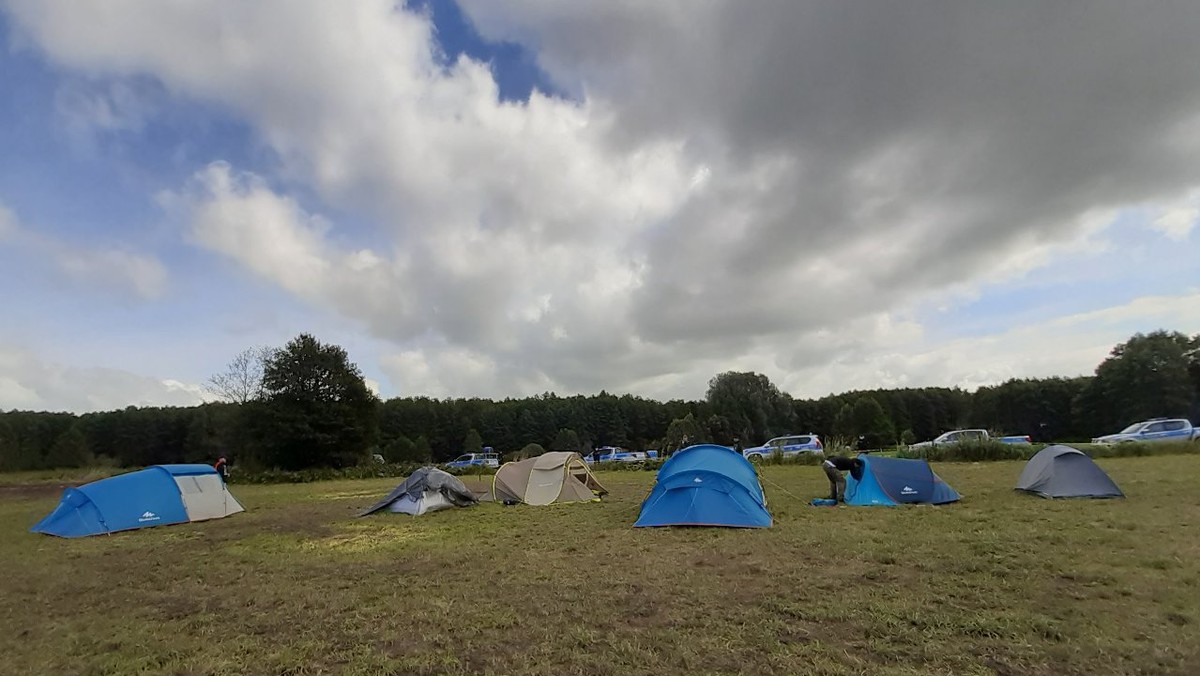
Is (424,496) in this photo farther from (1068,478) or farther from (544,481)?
(1068,478)

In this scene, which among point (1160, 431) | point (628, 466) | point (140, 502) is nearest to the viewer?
point (140, 502)

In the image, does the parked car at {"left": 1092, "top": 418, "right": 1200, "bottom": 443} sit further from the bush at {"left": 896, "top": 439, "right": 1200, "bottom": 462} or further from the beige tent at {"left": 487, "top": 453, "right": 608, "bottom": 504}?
the beige tent at {"left": 487, "top": 453, "right": 608, "bottom": 504}

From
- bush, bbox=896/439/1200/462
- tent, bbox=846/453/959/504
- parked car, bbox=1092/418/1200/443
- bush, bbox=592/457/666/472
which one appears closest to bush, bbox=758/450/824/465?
bush, bbox=896/439/1200/462

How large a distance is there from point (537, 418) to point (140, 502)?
229 feet

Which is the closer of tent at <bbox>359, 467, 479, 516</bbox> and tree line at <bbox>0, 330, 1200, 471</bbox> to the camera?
tent at <bbox>359, 467, 479, 516</bbox>

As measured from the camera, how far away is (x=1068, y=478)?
1405cm

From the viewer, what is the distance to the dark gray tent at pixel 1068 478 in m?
13.8

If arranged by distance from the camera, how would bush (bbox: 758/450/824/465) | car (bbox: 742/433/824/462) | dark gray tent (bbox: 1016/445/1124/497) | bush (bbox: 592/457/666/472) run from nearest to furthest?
dark gray tent (bbox: 1016/445/1124/497) → bush (bbox: 758/450/824/465) → car (bbox: 742/433/824/462) → bush (bbox: 592/457/666/472)

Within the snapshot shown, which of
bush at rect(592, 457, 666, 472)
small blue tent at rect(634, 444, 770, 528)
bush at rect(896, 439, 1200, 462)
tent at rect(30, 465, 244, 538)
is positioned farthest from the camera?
bush at rect(592, 457, 666, 472)

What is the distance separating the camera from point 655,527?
12.0 metres

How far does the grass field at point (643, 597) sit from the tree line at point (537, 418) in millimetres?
17890

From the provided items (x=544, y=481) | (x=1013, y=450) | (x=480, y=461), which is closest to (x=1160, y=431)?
(x=1013, y=450)

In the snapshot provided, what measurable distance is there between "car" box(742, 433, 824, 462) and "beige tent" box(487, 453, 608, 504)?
15.3 meters

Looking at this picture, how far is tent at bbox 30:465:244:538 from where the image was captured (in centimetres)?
1414
